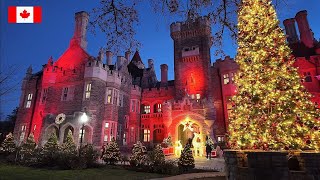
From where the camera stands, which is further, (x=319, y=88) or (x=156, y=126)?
(x=156, y=126)

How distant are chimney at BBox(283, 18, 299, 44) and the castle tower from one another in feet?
34.5

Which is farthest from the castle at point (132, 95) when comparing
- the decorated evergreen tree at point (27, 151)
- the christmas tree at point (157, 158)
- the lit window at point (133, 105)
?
the christmas tree at point (157, 158)

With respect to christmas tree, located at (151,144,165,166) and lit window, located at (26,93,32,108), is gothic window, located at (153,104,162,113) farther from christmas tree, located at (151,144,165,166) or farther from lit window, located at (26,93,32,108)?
christmas tree, located at (151,144,165,166)

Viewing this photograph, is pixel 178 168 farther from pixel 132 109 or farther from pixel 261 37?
pixel 132 109

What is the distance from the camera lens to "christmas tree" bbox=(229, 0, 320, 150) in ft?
24.7

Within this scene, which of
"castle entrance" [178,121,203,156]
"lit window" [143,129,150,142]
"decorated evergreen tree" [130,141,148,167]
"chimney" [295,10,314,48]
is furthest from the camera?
"lit window" [143,129,150,142]

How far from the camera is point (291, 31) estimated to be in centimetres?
2808

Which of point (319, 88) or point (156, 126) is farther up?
point (319, 88)

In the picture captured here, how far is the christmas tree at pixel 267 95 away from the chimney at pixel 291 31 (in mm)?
21707

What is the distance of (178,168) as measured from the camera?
12562 millimetres

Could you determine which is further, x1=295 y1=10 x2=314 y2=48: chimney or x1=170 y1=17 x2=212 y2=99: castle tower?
x1=170 y1=17 x2=212 y2=99: castle tower

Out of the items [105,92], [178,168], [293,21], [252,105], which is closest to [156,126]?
[105,92]

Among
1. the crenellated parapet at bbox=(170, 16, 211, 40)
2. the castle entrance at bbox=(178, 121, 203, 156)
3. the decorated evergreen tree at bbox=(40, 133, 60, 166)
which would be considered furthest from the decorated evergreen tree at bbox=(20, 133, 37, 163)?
the crenellated parapet at bbox=(170, 16, 211, 40)

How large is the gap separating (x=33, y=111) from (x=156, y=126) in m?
15.6
